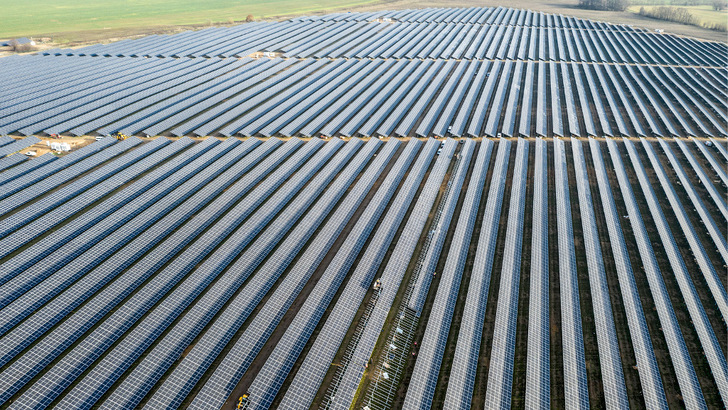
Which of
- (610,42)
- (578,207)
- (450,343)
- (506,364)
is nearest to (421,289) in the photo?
(450,343)

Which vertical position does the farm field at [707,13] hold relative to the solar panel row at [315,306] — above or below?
above

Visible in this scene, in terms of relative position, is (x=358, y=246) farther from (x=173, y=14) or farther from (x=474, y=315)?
(x=173, y=14)

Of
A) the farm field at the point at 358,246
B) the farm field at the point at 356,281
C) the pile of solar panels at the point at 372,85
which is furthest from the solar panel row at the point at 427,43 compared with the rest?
the farm field at the point at 356,281

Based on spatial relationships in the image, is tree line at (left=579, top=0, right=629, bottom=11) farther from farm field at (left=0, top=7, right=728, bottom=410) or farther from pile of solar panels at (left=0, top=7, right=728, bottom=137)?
farm field at (left=0, top=7, right=728, bottom=410)

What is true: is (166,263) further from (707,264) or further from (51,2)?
(51,2)

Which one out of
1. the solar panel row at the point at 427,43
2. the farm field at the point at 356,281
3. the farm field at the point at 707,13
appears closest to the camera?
the farm field at the point at 356,281

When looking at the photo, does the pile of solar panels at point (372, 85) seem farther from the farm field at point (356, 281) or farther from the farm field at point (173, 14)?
the farm field at point (173, 14)

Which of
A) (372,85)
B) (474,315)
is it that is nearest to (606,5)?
(372,85)
